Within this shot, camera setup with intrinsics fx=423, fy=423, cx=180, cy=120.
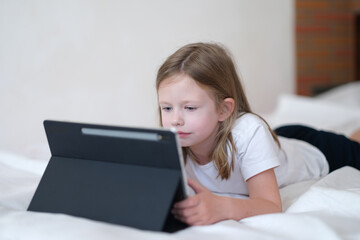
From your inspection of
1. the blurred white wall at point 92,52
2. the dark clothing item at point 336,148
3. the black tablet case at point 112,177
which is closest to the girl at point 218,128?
the black tablet case at point 112,177

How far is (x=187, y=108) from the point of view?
1.03 meters

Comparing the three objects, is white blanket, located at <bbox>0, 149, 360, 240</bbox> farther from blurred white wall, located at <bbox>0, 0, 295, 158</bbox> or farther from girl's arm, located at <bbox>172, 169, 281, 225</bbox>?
blurred white wall, located at <bbox>0, 0, 295, 158</bbox>

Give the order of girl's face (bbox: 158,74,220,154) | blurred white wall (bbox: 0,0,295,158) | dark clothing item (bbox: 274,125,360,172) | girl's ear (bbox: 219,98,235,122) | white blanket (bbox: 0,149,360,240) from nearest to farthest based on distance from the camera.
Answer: white blanket (bbox: 0,149,360,240), girl's face (bbox: 158,74,220,154), girl's ear (bbox: 219,98,235,122), dark clothing item (bbox: 274,125,360,172), blurred white wall (bbox: 0,0,295,158)

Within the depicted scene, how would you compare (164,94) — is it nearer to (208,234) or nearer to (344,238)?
(208,234)

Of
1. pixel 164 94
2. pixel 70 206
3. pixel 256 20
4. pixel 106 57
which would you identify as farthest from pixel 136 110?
pixel 70 206

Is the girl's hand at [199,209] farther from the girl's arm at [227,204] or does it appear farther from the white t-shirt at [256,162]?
the white t-shirt at [256,162]

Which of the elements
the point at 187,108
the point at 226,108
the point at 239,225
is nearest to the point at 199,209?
the point at 239,225

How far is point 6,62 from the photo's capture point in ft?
6.41

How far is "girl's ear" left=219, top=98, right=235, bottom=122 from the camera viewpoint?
1117 millimetres

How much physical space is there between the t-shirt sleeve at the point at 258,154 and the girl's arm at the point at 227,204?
0.07ft

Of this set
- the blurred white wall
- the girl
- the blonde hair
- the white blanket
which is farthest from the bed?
the blurred white wall

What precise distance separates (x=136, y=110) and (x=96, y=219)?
1650 mm

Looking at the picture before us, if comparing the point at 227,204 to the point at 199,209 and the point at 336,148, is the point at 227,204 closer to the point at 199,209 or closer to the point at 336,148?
the point at 199,209

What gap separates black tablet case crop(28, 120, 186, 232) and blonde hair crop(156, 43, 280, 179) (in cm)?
33
